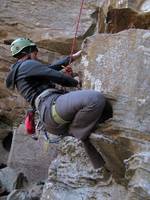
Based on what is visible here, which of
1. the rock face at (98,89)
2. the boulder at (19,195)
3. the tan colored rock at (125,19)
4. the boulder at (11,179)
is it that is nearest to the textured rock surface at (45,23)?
the rock face at (98,89)

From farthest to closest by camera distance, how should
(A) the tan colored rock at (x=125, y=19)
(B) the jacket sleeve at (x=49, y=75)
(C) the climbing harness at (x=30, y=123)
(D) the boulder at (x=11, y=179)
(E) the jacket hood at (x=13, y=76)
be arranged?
(D) the boulder at (x=11, y=179)
(A) the tan colored rock at (x=125, y=19)
(C) the climbing harness at (x=30, y=123)
(E) the jacket hood at (x=13, y=76)
(B) the jacket sleeve at (x=49, y=75)

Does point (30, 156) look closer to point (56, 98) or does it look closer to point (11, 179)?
point (11, 179)

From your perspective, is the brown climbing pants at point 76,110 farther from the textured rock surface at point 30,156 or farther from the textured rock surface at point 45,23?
the textured rock surface at point 45,23

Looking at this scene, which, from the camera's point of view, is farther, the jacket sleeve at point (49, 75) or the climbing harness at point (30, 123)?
the climbing harness at point (30, 123)

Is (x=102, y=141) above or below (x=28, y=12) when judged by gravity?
below

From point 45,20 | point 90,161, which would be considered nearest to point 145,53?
point 90,161

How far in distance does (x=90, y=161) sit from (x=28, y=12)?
5375mm

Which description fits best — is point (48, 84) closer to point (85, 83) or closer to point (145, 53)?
point (85, 83)

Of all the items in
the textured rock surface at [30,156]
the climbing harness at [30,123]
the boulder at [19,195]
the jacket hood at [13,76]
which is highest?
the jacket hood at [13,76]

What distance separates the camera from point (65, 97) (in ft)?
23.7

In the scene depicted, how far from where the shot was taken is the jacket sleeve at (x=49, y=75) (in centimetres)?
745

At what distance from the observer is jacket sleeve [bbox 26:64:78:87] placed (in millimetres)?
7453

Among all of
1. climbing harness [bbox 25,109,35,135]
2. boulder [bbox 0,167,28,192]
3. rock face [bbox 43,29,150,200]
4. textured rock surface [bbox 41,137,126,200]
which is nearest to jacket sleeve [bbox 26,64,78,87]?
rock face [bbox 43,29,150,200]

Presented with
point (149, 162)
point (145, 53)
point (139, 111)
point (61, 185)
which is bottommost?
Answer: point (61, 185)
